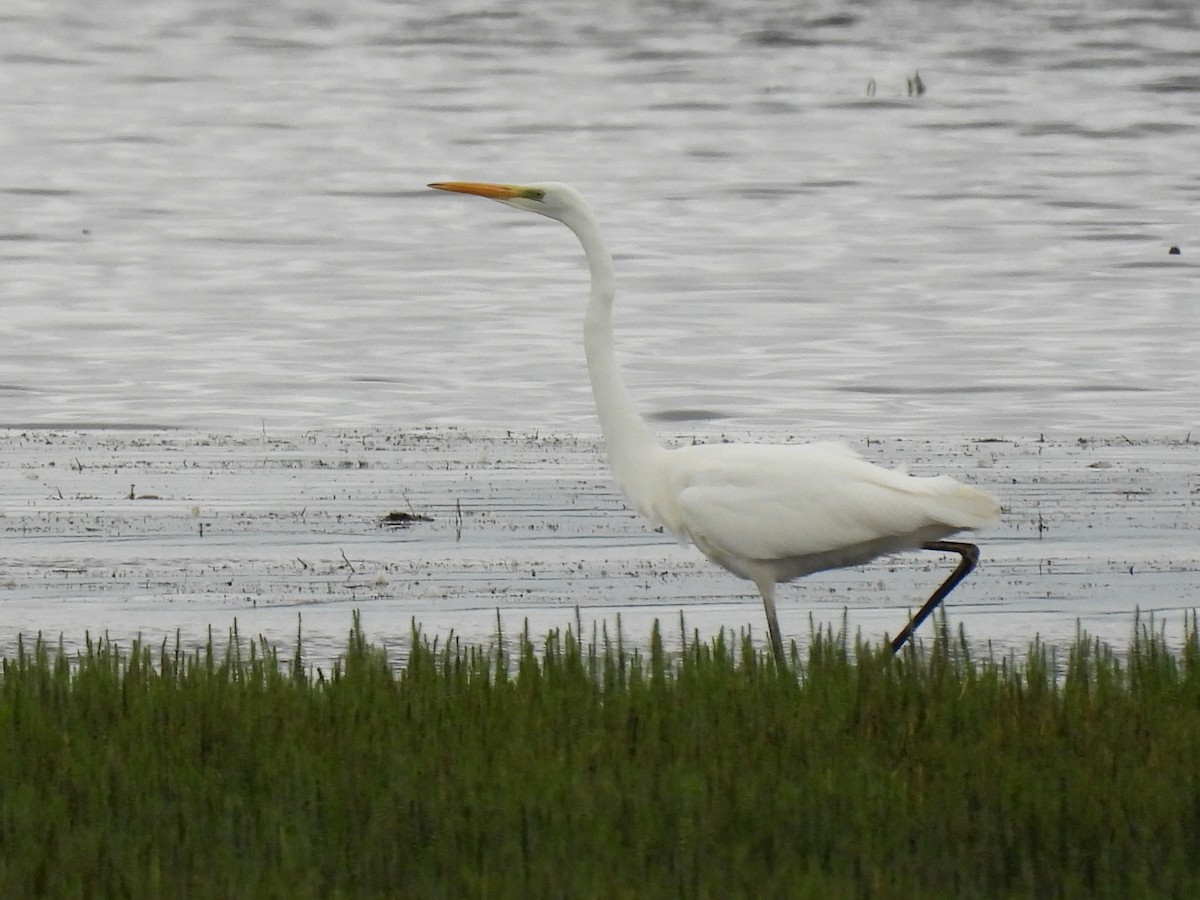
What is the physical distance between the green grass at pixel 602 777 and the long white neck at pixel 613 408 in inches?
53.9

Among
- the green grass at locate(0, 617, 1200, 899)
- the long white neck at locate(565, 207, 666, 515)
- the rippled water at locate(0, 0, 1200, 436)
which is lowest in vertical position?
the green grass at locate(0, 617, 1200, 899)

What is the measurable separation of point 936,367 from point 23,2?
1361 inches

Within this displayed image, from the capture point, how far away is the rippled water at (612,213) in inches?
676

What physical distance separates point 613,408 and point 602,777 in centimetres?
317

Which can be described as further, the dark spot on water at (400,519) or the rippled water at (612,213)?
the rippled water at (612,213)

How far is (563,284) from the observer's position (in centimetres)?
2295

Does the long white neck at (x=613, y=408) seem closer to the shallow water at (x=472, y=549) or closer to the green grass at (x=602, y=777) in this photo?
the shallow water at (x=472, y=549)

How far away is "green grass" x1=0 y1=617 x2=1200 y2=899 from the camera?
18.4ft

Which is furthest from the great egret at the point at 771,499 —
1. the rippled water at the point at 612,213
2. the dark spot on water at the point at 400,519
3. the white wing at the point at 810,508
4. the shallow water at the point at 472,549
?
the rippled water at the point at 612,213

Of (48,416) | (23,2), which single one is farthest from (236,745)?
(23,2)

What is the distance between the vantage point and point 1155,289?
2219 cm

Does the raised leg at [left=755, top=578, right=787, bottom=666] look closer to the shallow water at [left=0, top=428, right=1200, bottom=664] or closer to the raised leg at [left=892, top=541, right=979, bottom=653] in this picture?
the shallow water at [left=0, top=428, right=1200, bottom=664]

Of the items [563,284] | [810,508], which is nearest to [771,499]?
[810,508]

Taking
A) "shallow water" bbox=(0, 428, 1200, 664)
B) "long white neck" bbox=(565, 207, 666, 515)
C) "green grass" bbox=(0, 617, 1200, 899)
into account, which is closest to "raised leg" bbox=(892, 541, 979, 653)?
"shallow water" bbox=(0, 428, 1200, 664)
